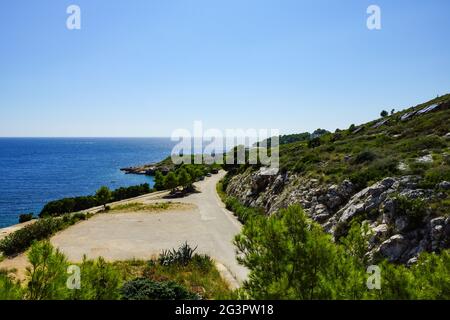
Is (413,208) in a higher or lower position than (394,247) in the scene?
higher

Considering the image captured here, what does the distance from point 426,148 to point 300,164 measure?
11.9 meters

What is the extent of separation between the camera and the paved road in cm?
2484

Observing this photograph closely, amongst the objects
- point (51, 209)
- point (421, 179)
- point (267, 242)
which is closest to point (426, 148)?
point (421, 179)

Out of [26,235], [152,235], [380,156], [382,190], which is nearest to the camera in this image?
[382,190]

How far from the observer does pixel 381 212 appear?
2033 cm

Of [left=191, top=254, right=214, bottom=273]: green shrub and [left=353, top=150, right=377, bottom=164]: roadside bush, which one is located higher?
[left=353, top=150, right=377, bottom=164]: roadside bush

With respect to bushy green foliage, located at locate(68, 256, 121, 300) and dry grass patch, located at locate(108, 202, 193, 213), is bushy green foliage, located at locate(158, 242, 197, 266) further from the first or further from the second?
dry grass patch, located at locate(108, 202, 193, 213)

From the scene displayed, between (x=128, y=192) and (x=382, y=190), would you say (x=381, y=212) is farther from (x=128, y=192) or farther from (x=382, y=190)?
(x=128, y=192)

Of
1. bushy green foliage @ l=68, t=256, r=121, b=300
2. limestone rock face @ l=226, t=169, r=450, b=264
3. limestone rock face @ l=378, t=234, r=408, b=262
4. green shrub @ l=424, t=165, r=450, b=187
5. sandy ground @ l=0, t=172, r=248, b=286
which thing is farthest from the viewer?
sandy ground @ l=0, t=172, r=248, b=286

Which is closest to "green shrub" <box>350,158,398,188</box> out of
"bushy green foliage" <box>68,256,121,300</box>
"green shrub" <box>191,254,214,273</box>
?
"green shrub" <box>191,254,214,273</box>

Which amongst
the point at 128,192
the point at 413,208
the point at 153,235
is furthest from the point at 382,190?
the point at 128,192

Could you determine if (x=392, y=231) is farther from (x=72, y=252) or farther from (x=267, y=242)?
(x=72, y=252)

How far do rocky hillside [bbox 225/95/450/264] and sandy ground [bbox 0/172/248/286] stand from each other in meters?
6.32

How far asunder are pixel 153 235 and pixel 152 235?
0.31 ft
